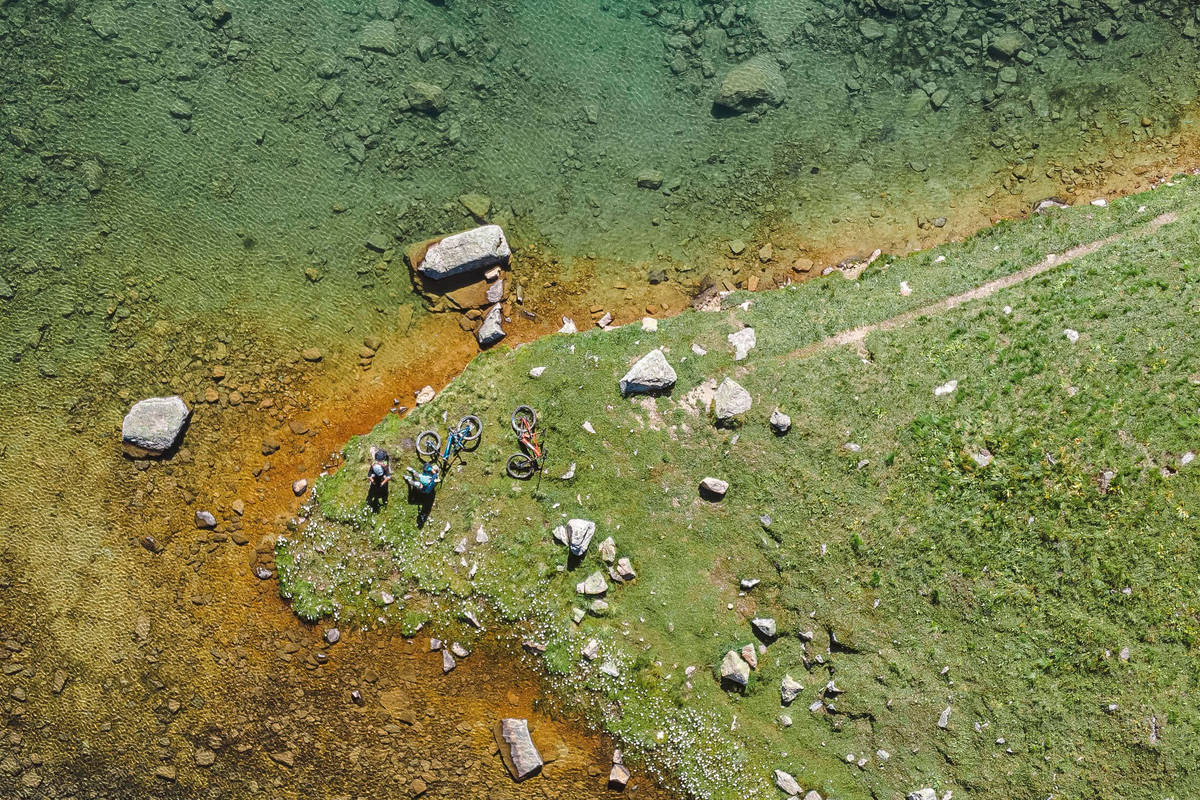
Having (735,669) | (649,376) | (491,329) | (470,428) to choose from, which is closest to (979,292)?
(649,376)

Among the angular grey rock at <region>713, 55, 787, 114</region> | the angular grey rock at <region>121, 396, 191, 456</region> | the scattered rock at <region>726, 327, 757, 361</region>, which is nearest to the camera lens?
the scattered rock at <region>726, 327, 757, 361</region>

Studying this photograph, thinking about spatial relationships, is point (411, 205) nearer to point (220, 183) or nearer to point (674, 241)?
point (220, 183)

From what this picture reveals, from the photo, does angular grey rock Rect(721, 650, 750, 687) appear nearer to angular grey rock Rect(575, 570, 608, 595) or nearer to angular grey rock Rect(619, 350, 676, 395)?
angular grey rock Rect(575, 570, 608, 595)

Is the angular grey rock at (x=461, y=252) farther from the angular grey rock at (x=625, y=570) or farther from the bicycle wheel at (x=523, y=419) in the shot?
the angular grey rock at (x=625, y=570)

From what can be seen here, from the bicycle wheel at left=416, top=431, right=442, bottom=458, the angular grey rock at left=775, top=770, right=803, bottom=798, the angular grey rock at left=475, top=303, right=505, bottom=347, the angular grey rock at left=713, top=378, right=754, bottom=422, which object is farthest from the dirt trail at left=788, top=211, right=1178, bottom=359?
the angular grey rock at left=775, top=770, right=803, bottom=798

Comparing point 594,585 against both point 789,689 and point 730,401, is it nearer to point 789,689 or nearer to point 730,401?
point 789,689

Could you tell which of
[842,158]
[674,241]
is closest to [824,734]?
[674,241]
